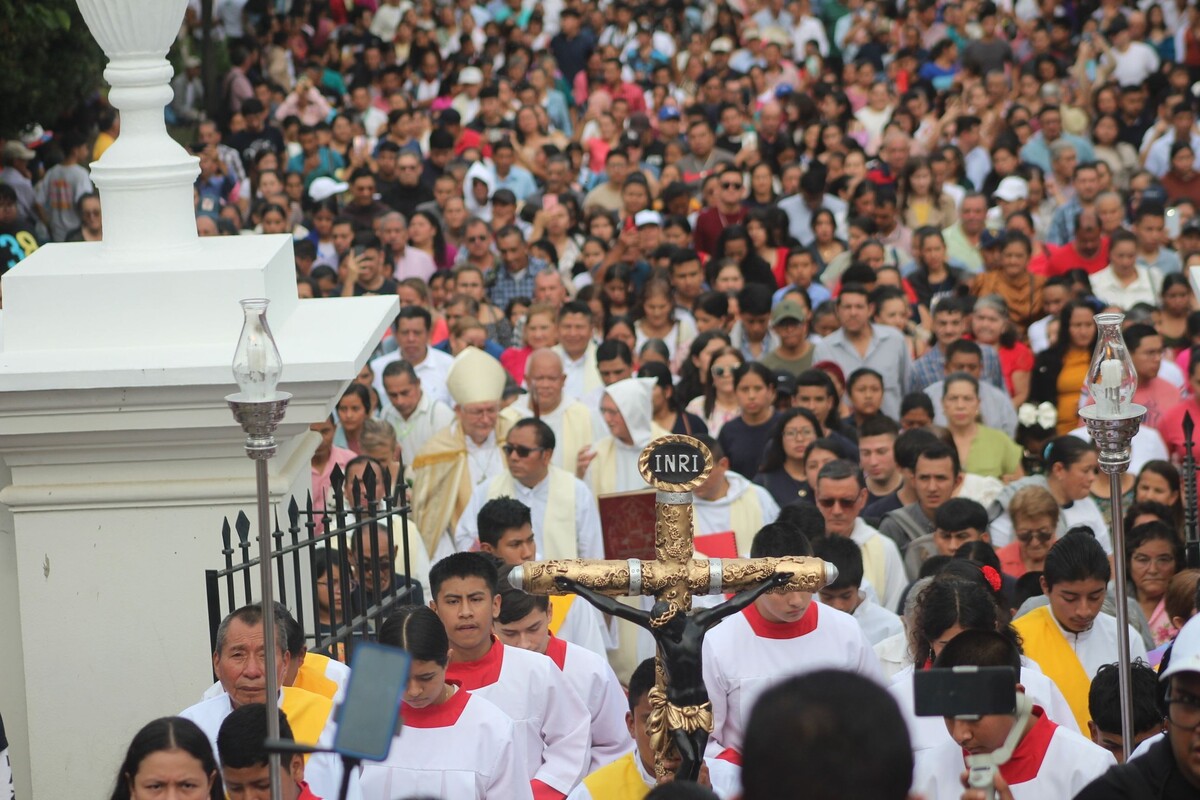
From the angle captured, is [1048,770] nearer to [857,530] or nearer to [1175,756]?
[1175,756]

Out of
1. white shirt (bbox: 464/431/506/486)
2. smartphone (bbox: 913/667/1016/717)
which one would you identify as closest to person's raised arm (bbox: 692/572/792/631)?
smartphone (bbox: 913/667/1016/717)

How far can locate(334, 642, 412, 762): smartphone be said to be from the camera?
355cm

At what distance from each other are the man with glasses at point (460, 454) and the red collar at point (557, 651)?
272 cm

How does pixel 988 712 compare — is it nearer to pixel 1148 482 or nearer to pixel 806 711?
pixel 806 711

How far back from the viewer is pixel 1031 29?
76.1ft

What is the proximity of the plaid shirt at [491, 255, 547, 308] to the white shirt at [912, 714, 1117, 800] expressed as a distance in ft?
31.6

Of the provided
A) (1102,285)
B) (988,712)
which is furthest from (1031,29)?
(988,712)

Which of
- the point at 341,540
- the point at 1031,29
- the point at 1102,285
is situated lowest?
the point at 341,540

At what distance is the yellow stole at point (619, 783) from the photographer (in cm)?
555

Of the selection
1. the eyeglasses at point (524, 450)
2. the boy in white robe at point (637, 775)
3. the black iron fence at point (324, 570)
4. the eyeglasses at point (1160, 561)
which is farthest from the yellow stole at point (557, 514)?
the boy in white robe at point (637, 775)

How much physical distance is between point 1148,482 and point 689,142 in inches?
391

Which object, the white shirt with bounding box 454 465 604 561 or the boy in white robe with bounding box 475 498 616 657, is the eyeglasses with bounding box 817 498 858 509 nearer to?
the boy in white robe with bounding box 475 498 616 657

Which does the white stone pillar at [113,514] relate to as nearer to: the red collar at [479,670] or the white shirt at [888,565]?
the red collar at [479,670]

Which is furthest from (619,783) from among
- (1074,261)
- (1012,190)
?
(1012,190)
